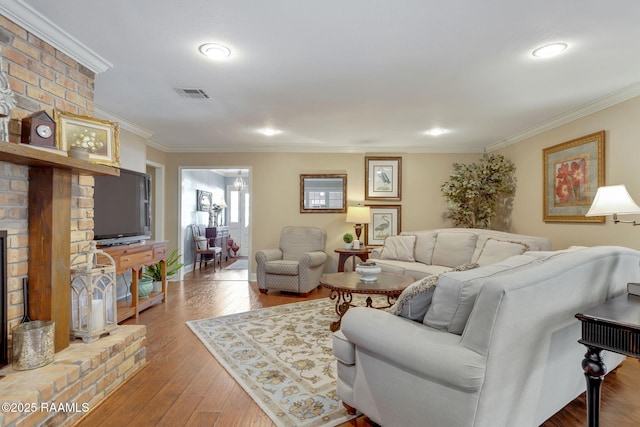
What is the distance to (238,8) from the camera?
6.17 ft

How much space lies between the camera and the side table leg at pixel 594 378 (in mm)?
1358

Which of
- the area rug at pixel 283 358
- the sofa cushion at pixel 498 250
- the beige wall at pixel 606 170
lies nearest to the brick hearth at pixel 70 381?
the area rug at pixel 283 358

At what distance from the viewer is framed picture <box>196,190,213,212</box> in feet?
23.7

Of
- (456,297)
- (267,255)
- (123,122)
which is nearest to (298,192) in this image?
(267,255)

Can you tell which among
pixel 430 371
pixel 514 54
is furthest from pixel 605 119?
pixel 430 371

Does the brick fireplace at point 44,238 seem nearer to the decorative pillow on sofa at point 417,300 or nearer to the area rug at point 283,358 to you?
the area rug at point 283,358

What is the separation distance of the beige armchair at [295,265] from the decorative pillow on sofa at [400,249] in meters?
0.97

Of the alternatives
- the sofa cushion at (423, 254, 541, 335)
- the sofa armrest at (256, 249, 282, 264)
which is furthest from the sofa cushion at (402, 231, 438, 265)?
the sofa cushion at (423, 254, 541, 335)

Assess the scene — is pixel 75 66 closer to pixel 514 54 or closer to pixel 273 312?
pixel 273 312

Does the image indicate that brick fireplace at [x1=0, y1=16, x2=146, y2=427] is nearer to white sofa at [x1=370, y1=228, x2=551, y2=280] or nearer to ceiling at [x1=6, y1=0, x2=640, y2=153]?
ceiling at [x1=6, y1=0, x2=640, y2=153]

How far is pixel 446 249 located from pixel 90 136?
13.6 feet

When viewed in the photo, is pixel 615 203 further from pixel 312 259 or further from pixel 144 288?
pixel 144 288

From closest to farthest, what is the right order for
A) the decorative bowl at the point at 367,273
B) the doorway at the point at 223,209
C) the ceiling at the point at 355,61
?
the ceiling at the point at 355,61, the decorative bowl at the point at 367,273, the doorway at the point at 223,209

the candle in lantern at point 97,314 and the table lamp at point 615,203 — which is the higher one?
the table lamp at point 615,203
